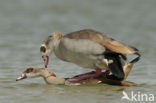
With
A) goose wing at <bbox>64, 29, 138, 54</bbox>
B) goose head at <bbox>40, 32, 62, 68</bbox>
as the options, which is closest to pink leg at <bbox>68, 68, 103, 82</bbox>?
goose wing at <bbox>64, 29, 138, 54</bbox>

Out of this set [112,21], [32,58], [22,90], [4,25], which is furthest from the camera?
[112,21]

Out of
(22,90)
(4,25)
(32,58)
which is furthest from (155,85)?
(4,25)

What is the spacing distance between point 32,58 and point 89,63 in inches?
164

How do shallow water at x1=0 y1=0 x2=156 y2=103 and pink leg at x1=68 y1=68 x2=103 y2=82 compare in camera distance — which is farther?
pink leg at x1=68 y1=68 x2=103 y2=82

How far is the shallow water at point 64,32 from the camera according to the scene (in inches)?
389

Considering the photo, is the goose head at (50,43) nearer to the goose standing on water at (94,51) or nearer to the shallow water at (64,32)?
the goose standing on water at (94,51)

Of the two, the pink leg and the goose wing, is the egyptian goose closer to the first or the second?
the pink leg

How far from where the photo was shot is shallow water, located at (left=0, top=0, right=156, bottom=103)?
9.88 m

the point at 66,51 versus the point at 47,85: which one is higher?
the point at 66,51

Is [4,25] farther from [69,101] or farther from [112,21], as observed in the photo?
[69,101]

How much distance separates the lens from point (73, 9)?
24.5m

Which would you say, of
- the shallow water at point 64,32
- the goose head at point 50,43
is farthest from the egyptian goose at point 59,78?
the goose head at point 50,43

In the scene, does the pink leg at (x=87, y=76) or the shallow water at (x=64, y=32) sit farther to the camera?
the pink leg at (x=87, y=76)

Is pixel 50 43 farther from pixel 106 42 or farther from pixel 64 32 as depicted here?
pixel 64 32
